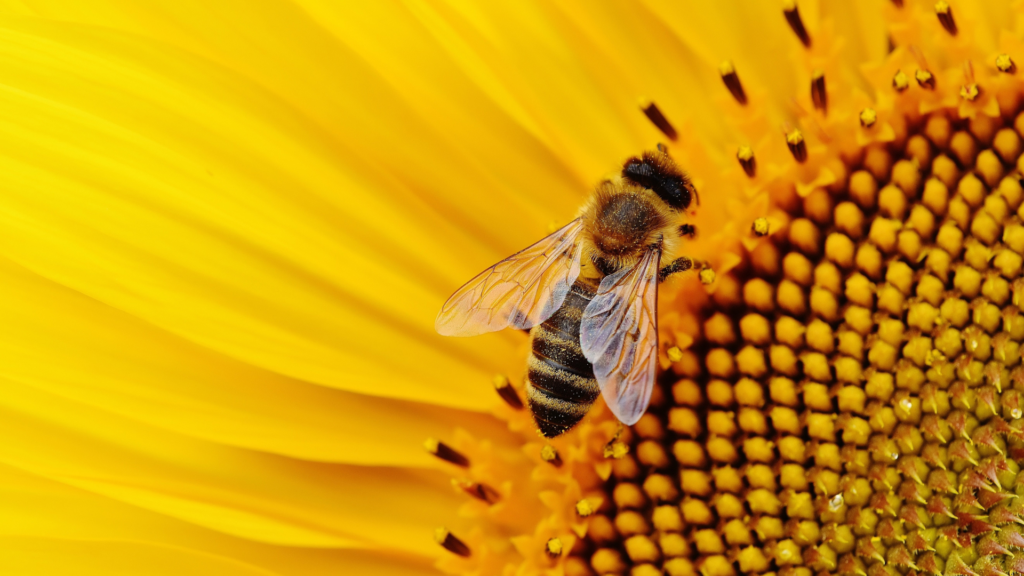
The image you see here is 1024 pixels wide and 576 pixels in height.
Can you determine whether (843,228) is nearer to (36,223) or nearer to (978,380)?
(978,380)

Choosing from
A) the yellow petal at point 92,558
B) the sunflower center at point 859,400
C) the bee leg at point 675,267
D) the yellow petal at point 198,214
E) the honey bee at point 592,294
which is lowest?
the sunflower center at point 859,400

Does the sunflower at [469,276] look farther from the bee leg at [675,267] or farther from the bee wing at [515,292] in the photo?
the bee wing at [515,292]

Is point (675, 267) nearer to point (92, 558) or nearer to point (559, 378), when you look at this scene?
point (559, 378)

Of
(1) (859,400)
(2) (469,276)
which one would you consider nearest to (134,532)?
(2) (469,276)

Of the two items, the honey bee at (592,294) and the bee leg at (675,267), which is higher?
the honey bee at (592,294)

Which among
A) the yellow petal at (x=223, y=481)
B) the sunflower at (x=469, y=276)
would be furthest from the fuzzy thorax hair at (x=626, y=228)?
the yellow petal at (x=223, y=481)

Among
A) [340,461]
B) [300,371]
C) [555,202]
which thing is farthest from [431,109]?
[340,461]
